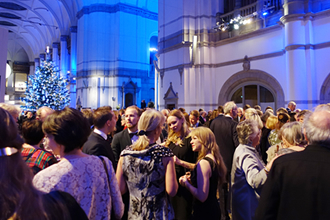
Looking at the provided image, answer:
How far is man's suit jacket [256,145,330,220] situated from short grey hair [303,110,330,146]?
0.05 metres

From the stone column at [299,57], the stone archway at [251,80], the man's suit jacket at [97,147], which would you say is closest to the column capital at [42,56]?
the stone archway at [251,80]

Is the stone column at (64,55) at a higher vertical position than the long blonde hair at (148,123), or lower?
higher

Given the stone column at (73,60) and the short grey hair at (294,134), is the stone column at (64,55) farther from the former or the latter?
the short grey hair at (294,134)

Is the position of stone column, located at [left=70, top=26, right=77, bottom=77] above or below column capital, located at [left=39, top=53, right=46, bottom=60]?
below

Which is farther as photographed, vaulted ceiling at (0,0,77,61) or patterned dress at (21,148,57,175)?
vaulted ceiling at (0,0,77,61)

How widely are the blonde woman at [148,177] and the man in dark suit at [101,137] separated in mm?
472

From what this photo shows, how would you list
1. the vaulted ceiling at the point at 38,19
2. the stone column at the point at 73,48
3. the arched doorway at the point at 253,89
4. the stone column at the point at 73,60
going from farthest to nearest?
the vaulted ceiling at the point at 38,19 → the stone column at the point at 73,60 → the stone column at the point at 73,48 → the arched doorway at the point at 253,89

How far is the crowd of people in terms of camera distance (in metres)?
0.93

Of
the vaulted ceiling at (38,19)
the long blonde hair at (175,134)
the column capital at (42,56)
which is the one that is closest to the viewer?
the long blonde hair at (175,134)

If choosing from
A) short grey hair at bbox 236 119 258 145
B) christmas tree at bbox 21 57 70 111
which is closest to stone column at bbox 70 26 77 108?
christmas tree at bbox 21 57 70 111

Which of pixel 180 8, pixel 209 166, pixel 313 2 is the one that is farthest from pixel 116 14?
pixel 209 166

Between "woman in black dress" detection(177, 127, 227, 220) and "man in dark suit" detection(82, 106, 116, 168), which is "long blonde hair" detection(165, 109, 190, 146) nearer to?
"woman in black dress" detection(177, 127, 227, 220)

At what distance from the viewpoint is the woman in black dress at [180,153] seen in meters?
2.98

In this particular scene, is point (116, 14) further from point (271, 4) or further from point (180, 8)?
point (271, 4)
